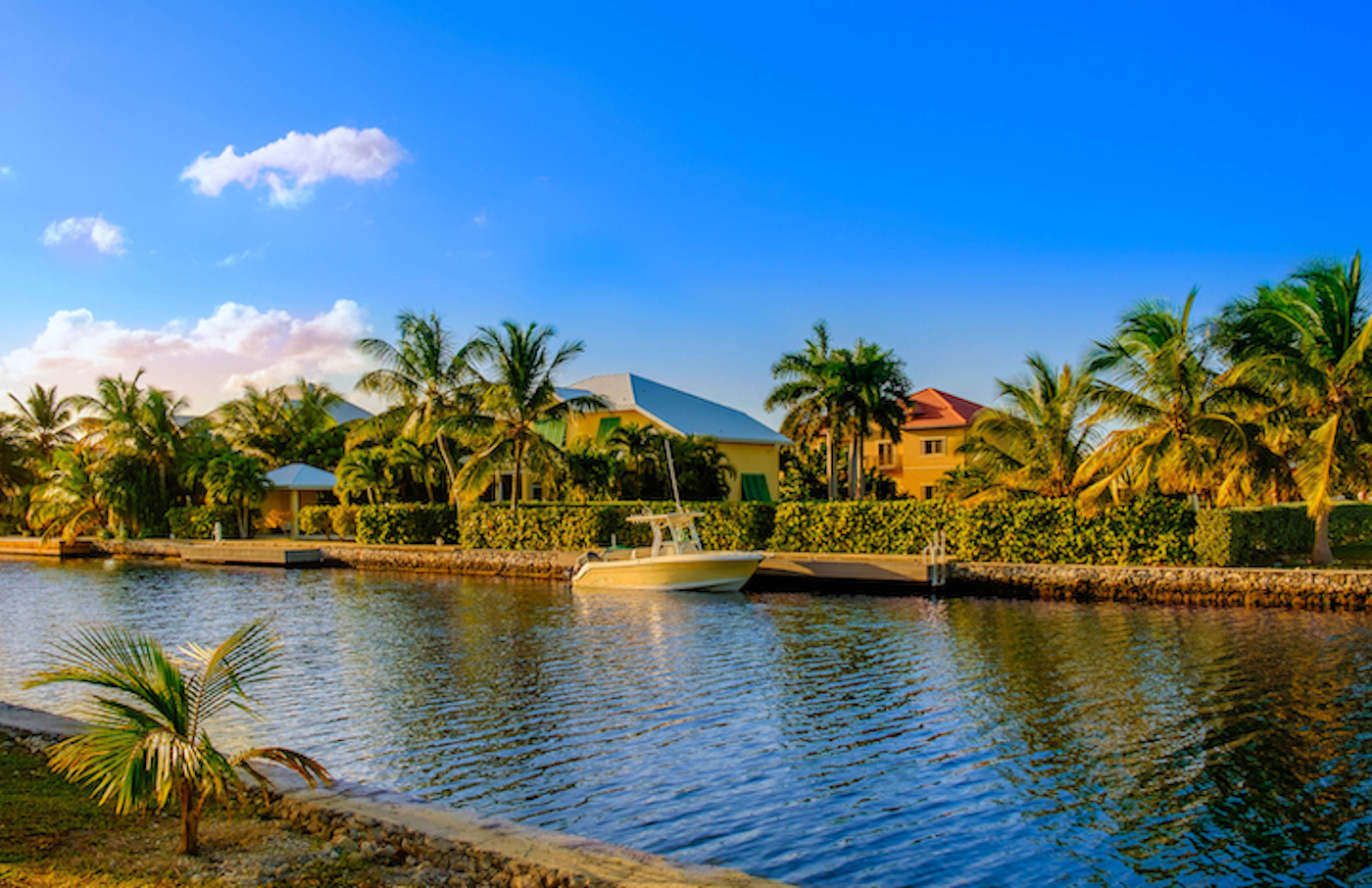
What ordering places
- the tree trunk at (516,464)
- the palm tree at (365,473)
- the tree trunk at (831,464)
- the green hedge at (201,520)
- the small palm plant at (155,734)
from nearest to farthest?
the small palm plant at (155,734) < the tree trunk at (516,464) < the palm tree at (365,473) < the tree trunk at (831,464) < the green hedge at (201,520)

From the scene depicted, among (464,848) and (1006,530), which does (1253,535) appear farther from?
(464,848)

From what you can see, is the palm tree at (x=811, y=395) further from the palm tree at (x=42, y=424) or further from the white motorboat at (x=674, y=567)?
the palm tree at (x=42, y=424)

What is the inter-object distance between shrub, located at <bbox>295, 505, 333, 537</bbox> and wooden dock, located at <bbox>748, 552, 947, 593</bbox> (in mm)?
23818

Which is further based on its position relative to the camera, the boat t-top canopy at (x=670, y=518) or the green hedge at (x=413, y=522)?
the green hedge at (x=413, y=522)

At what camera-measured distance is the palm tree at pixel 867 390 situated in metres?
41.8

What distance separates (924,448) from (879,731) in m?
45.1

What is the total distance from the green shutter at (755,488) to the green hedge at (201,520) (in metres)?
24.9

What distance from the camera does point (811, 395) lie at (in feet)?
139

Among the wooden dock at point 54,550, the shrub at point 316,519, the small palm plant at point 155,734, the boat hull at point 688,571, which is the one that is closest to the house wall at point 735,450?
the shrub at point 316,519

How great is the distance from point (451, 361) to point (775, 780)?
98.5 feet

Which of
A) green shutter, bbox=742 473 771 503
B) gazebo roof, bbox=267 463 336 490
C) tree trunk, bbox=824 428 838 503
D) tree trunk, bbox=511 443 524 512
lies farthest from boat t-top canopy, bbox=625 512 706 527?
gazebo roof, bbox=267 463 336 490

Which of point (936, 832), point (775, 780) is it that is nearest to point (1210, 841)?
point (936, 832)

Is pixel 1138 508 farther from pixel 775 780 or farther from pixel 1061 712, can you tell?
pixel 775 780

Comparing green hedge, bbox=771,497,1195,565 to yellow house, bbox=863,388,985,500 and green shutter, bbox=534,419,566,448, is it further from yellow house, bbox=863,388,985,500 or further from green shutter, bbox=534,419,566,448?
yellow house, bbox=863,388,985,500
